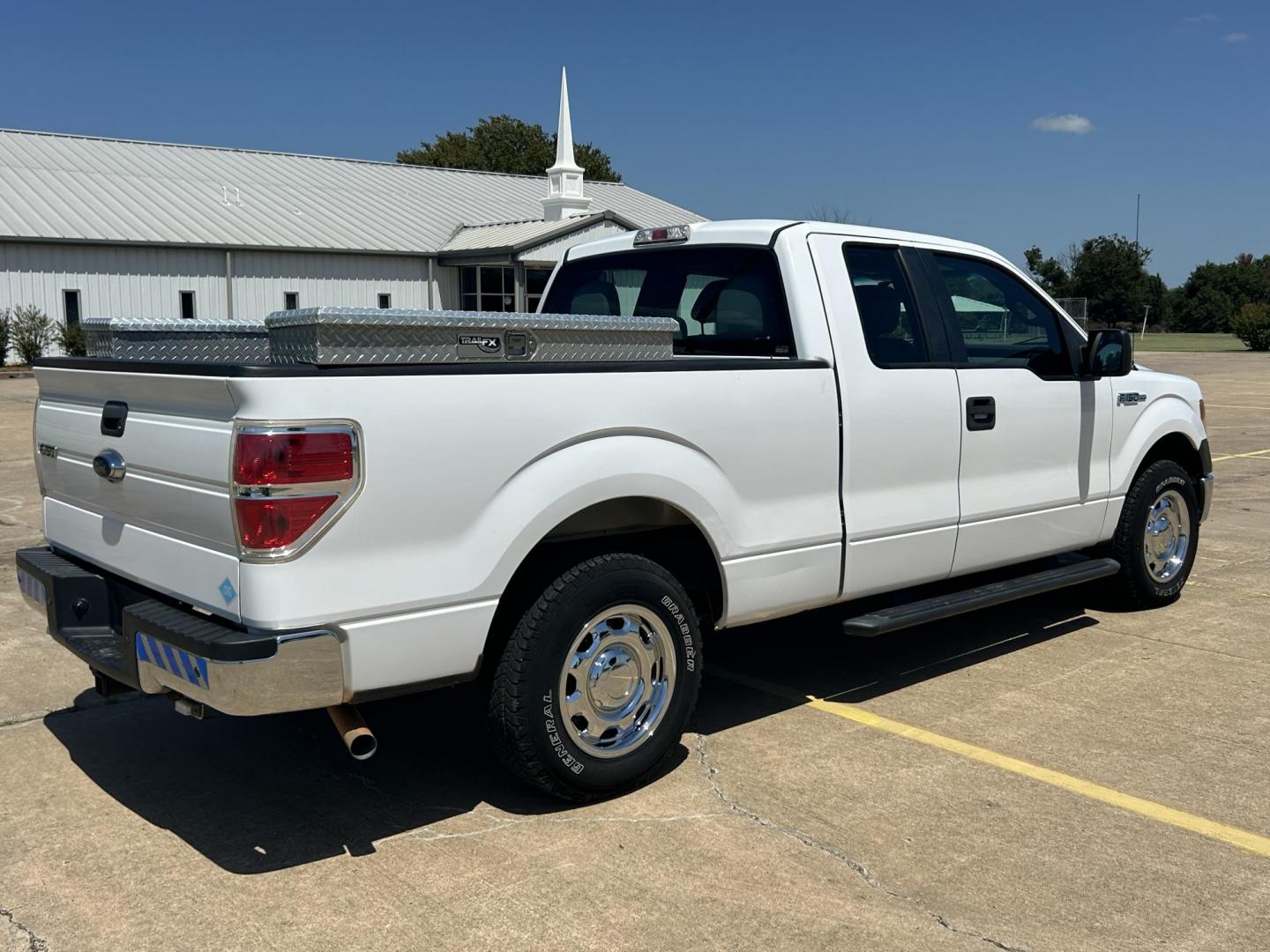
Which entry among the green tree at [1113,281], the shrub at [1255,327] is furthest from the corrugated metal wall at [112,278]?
the green tree at [1113,281]

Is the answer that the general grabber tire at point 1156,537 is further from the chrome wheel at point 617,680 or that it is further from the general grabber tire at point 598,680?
the chrome wheel at point 617,680

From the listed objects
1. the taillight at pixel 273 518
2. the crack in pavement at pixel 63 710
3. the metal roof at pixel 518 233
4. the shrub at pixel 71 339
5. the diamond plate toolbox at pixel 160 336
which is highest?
the metal roof at pixel 518 233

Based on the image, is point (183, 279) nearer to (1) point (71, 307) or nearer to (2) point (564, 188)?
(1) point (71, 307)

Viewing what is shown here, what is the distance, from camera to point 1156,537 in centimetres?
674

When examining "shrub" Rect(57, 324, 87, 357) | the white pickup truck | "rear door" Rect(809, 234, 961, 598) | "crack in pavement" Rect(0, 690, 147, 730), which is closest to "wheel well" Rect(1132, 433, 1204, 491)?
the white pickup truck

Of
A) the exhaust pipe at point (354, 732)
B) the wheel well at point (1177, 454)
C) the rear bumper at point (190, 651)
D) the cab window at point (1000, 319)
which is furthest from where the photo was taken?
the wheel well at point (1177, 454)

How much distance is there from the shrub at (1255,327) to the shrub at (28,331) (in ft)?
138

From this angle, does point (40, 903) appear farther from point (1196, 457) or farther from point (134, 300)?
point (134, 300)

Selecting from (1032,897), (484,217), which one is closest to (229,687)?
(1032,897)

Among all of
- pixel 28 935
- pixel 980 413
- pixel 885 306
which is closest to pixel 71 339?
pixel 885 306

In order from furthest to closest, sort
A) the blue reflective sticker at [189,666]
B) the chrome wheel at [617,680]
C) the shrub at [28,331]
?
the shrub at [28,331] → the chrome wheel at [617,680] → the blue reflective sticker at [189,666]

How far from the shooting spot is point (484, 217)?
41.3 meters

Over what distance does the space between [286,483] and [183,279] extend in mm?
32745

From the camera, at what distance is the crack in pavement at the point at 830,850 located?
3330 mm
